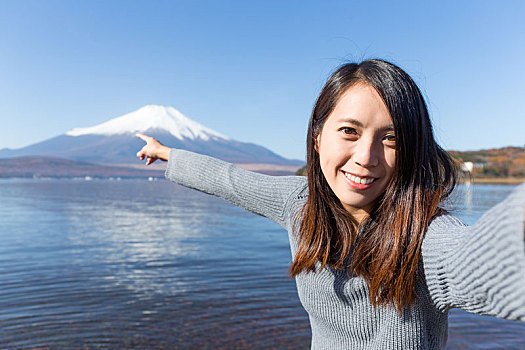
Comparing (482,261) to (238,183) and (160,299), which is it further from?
(160,299)

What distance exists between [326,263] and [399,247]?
0.34 m

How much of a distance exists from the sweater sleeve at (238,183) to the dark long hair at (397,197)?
1.38ft

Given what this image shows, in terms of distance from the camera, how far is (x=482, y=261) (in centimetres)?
95

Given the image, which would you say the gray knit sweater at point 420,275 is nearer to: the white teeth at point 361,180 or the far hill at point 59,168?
the white teeth at point 361,180

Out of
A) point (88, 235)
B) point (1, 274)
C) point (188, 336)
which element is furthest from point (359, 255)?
point (88, 235)

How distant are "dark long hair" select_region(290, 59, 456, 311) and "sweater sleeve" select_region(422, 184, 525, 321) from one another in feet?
0.20

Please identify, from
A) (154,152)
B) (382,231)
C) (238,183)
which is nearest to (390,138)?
(382,231)

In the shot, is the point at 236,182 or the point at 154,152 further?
the point at 154,152

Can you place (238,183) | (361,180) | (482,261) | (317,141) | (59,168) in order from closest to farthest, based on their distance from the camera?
(482,261), (361,180), (317,141), (238,183), (59,168)

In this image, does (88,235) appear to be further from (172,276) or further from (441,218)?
(441,218)

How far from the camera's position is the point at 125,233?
1708 cm

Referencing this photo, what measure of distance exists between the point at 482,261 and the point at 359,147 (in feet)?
1.63

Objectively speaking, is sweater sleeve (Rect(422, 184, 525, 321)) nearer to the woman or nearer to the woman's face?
the woman

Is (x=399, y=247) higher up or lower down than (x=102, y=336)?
higher up
